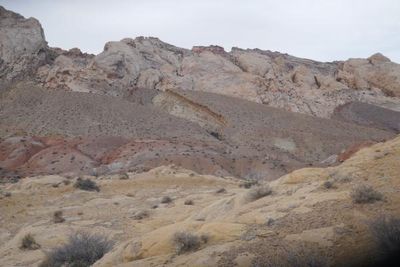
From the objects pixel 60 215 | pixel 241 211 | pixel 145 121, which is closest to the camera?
pixel 241 211

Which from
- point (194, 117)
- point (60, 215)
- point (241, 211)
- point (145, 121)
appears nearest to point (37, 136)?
point (145, 121)

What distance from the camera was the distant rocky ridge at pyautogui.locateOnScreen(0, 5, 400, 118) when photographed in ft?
284

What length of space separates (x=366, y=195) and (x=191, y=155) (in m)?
38.3

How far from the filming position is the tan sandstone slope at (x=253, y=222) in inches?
384

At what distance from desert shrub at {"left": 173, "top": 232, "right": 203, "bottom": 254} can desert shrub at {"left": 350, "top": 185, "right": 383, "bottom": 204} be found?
10.6ft

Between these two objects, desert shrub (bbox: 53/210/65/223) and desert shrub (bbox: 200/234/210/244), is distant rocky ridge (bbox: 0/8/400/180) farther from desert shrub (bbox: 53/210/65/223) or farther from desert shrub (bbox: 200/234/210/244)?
desert shrub (bbox: 200/234/210/244)

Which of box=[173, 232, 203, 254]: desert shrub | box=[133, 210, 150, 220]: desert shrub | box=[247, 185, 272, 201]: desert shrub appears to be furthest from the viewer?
box=[133, 210, 150, 220]: desert shrub

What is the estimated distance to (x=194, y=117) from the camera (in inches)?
3147

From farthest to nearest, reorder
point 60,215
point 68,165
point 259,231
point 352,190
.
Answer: point 68,165, point 60,215, point 352,190, point 259,231

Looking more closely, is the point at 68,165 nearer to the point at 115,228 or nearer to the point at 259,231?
the point at 115,228

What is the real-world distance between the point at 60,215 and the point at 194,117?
58.3 metres

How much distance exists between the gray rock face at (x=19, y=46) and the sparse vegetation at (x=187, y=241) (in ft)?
257

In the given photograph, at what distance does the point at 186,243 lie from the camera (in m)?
10.5

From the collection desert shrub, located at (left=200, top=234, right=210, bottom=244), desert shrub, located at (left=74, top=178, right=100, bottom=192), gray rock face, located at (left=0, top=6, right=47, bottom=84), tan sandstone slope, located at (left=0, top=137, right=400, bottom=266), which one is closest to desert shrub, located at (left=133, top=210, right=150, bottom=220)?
tan sandstone slope, located at (left=0, top=137, right=400, bottom=266)
